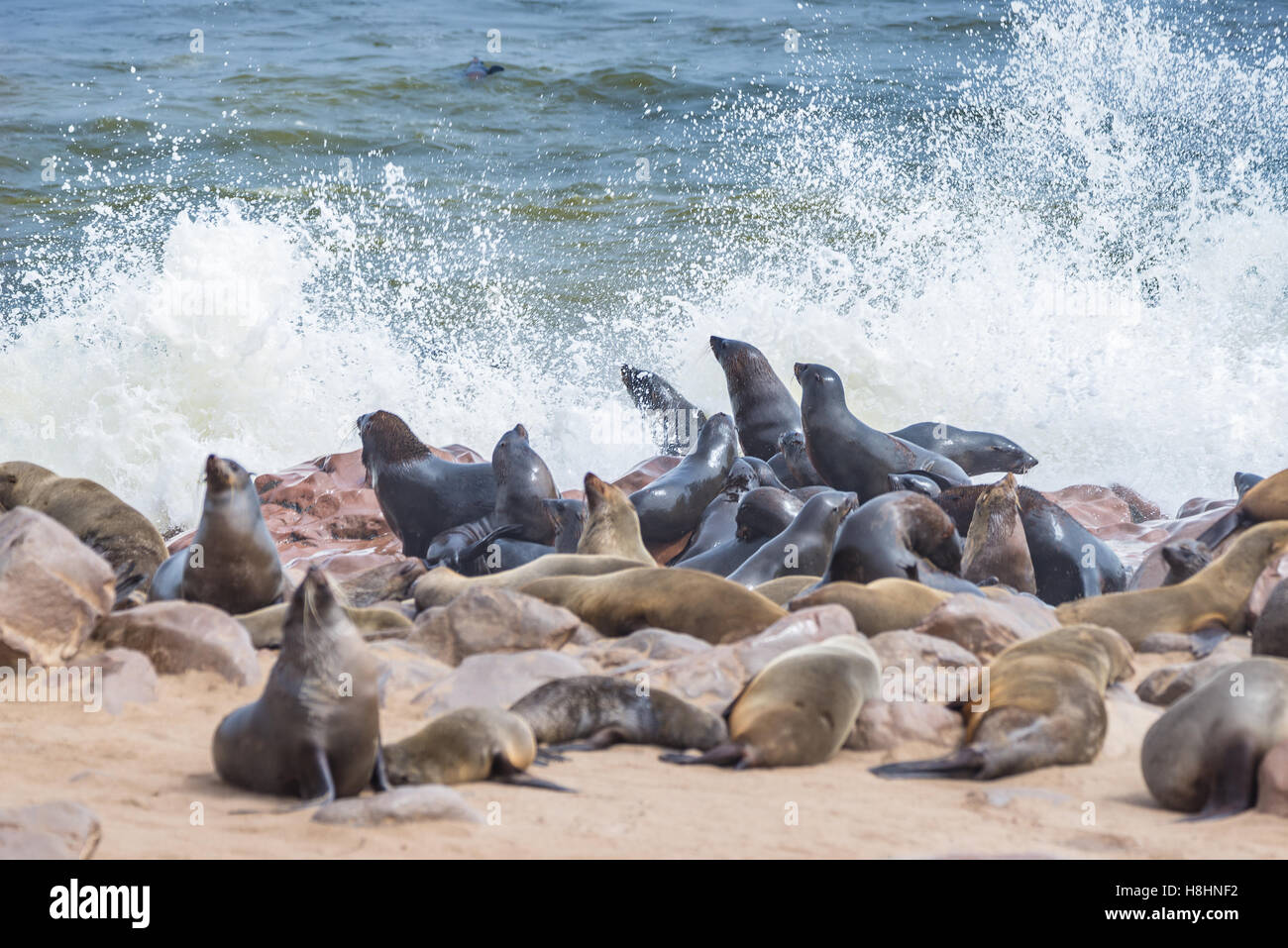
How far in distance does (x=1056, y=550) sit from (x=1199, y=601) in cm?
127

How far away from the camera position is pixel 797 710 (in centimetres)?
370

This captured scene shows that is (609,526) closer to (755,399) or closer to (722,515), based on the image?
(722,515)

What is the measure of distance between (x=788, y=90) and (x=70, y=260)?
8950 millimetres

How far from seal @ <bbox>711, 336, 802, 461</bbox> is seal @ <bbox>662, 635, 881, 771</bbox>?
14.2 ft

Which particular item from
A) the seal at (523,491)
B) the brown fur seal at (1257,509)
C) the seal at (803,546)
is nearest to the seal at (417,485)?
the seal at (523,491)

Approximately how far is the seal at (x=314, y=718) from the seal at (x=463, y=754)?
14 centimetres

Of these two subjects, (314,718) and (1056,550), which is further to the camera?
(1056,550)

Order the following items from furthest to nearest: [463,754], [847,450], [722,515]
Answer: [847,450]
[722,515]
[463,754]

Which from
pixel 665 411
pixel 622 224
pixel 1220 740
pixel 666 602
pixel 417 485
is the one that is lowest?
pixel 417 485

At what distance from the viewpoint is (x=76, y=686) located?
411 centimetres

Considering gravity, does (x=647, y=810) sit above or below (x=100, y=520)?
above

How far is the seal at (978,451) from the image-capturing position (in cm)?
828

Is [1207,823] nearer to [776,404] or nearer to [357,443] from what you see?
[776,404]

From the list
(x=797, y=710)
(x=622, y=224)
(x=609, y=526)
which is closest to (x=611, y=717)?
(x=797, y=710)
